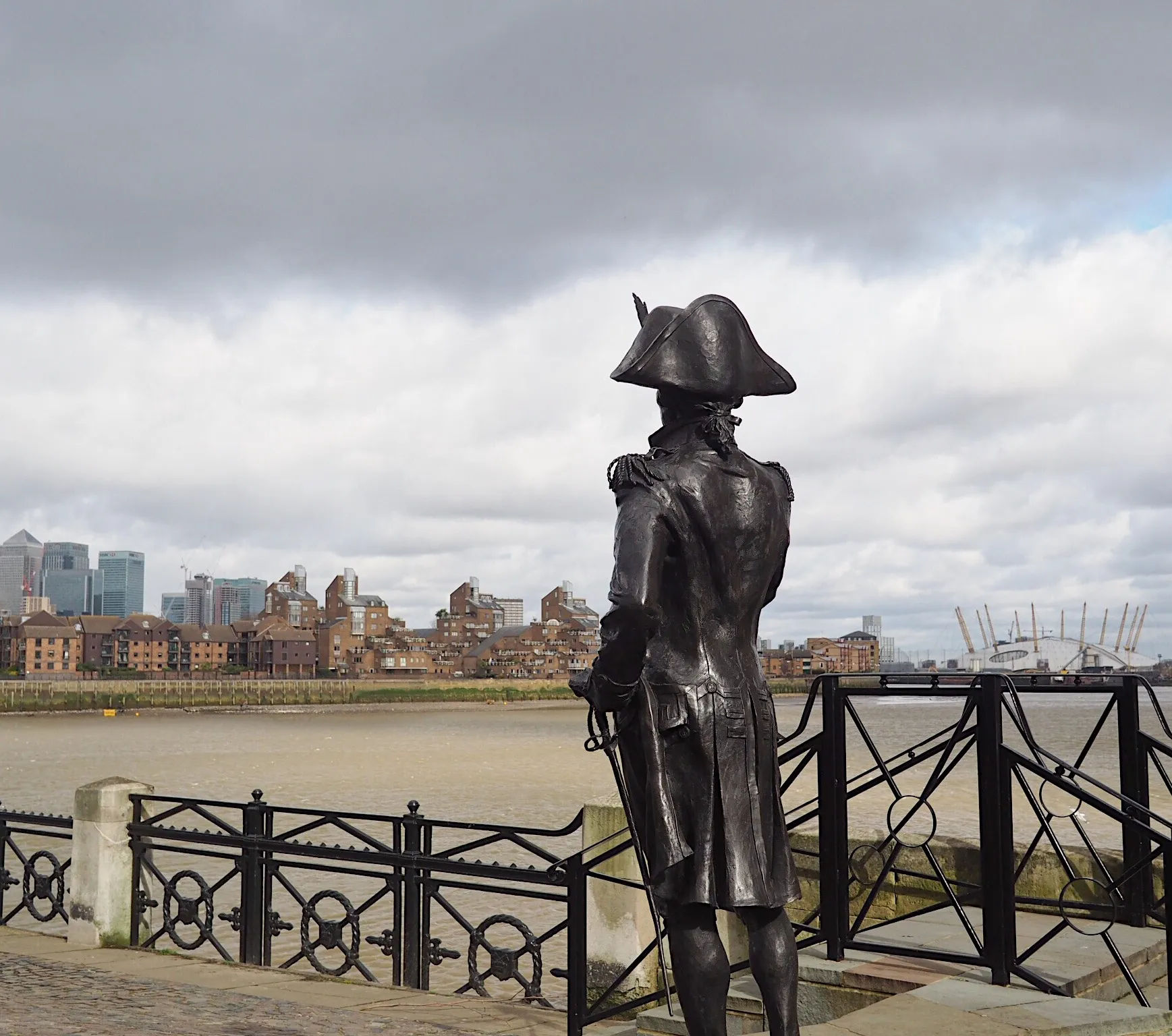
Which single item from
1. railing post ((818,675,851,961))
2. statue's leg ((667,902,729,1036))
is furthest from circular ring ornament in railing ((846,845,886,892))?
statue's leg ((667,902,729,1036))

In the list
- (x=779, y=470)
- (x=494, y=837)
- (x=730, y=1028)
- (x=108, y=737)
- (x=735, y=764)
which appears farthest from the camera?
(x=108, y=737)

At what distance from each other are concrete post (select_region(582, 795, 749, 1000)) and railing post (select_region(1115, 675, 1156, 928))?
214 centimetres

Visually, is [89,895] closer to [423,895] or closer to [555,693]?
[423,895]

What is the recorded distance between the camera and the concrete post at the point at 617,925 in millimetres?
6984

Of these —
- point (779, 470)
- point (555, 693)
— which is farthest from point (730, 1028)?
point (555, 693)

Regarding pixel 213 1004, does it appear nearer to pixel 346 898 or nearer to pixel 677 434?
pixel 346 898

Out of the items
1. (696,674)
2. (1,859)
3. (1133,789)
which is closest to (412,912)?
(696,674)

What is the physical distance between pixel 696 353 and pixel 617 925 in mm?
3899

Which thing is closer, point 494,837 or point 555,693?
point 494,837

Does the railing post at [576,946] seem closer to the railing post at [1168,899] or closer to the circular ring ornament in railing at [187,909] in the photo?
the railing post at [1168,899]

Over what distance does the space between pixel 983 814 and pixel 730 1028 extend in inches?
64.9

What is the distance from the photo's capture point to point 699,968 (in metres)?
4.19

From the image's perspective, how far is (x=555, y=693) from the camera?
136m

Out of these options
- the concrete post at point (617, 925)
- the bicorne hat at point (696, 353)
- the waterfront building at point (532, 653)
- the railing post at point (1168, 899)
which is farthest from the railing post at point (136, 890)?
the waterfront building at point (532, 653)
